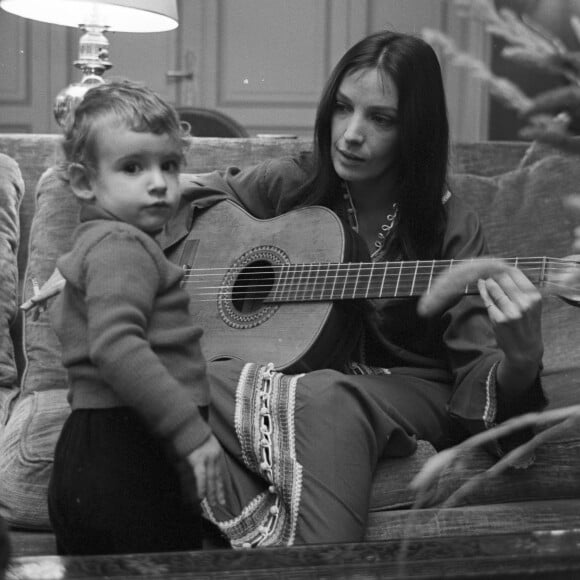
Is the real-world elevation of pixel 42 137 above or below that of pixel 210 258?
above

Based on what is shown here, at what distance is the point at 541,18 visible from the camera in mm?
557

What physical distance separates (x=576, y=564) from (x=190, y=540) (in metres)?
0.61

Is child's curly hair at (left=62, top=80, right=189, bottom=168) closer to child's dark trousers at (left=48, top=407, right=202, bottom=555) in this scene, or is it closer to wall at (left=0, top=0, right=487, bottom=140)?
child's dark trousers at (left=48, top=407, right=202, bottom=555)

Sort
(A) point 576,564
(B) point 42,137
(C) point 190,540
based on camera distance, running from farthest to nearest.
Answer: (B) point 42,137 → (C) point 190,540 → (A) point 576,564

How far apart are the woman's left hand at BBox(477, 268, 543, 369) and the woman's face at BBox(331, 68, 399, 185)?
0.37 m

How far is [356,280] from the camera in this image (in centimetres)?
156

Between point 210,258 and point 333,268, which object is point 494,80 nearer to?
point 333,268

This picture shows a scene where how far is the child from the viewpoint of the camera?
3.49 feet

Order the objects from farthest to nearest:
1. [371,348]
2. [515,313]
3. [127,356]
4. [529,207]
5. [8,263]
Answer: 1. [529,207]
2. [8,263]
3. [371,348]
4. [515,313]
5. [127,356]

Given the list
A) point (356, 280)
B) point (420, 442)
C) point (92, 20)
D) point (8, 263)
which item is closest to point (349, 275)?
point (356, 280)

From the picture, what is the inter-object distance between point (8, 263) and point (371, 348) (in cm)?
75

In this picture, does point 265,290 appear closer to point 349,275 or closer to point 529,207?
point 349,275

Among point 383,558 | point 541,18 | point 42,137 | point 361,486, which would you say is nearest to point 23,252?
point 42,137

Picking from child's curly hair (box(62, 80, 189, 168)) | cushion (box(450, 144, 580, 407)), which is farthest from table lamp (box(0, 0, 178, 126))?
child's curly hair (box(62, 80, 189, 168))
